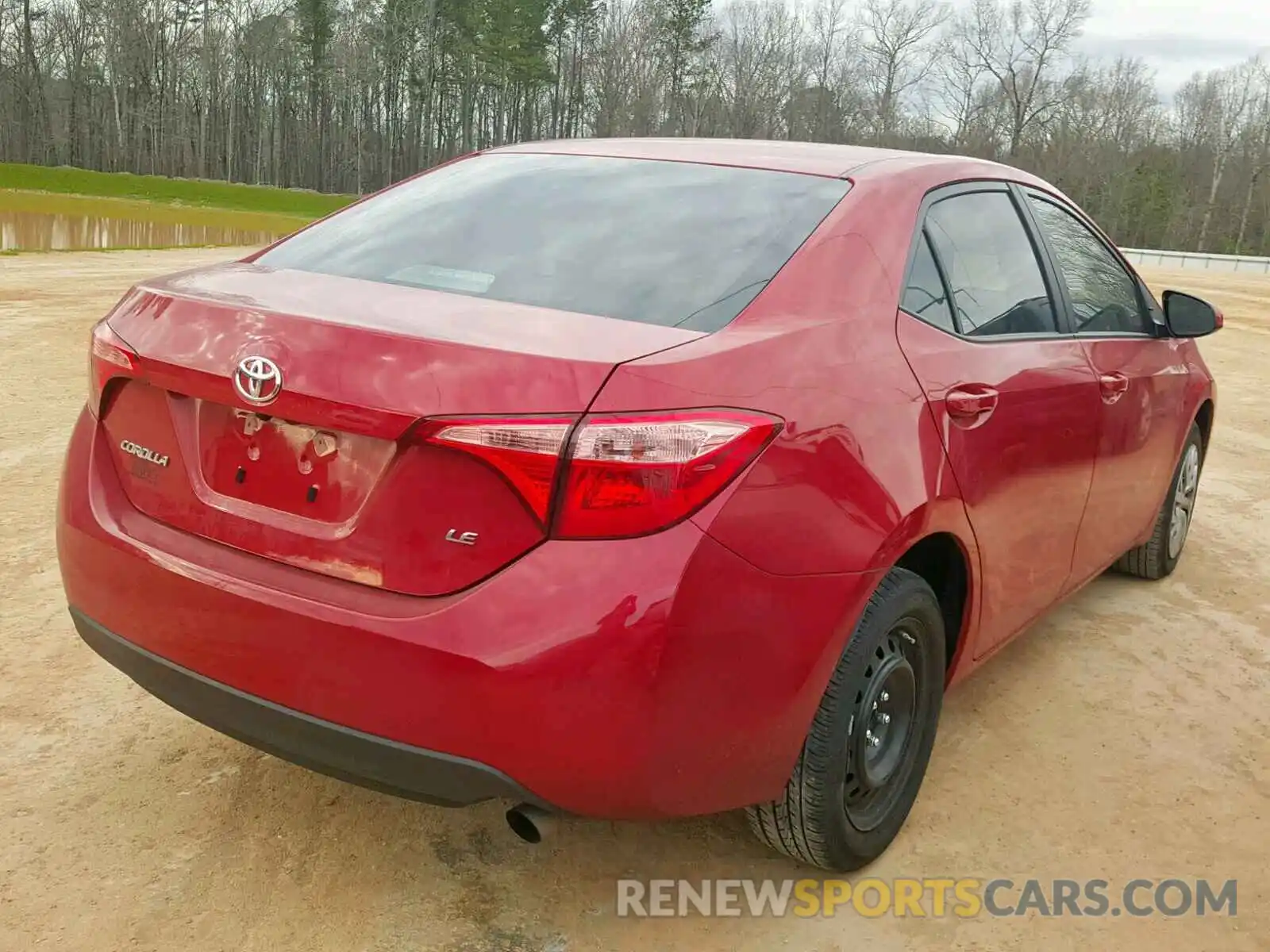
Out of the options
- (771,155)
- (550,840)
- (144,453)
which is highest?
(771,155)

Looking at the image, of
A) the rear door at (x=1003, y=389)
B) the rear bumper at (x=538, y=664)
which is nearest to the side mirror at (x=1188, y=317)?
the rear door at (x=1003, y=389)

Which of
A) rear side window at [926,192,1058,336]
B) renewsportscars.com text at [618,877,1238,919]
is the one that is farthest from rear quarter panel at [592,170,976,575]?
renewsportscars.com text at [618,877,1238,919]

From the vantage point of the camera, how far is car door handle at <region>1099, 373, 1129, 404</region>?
349cm

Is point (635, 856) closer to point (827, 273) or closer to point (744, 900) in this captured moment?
point (744, 900)

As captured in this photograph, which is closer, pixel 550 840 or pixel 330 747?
pixel 330 747

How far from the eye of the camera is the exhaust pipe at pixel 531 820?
211cm

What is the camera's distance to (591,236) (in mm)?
2613

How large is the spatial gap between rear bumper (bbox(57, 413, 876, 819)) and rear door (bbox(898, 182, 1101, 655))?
628 millimetres

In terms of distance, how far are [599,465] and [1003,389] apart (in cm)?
137

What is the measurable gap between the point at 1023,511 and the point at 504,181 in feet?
5.32

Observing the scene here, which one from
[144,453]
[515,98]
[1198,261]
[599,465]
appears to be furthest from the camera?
[515,98]

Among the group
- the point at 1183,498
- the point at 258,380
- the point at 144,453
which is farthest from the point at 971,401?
the point at 1183,498

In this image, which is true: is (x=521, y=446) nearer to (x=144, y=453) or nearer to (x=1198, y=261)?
(x=144, y=453)

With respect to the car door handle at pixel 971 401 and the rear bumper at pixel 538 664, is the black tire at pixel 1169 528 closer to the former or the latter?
the car door handle at pixel 971 401
